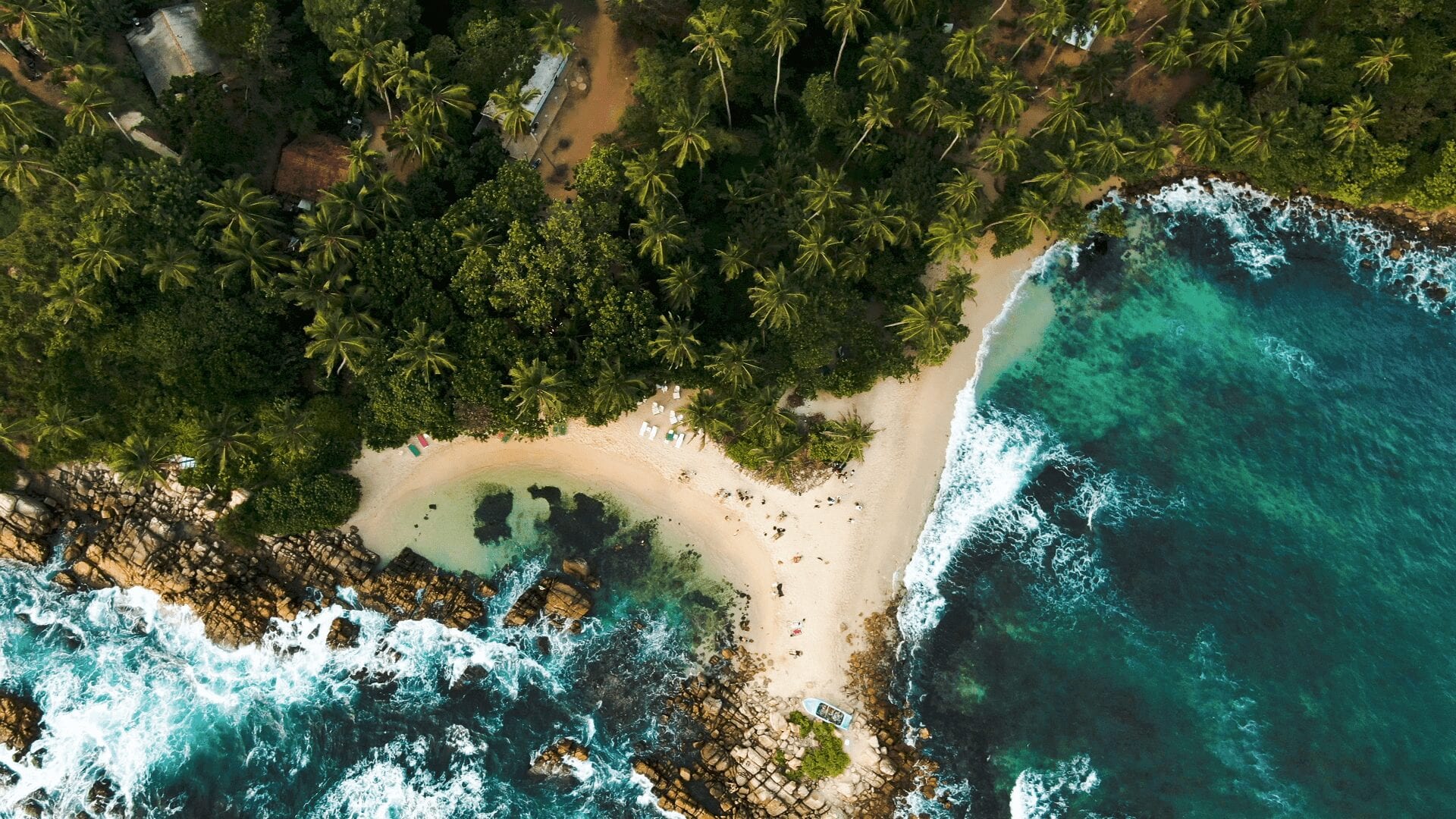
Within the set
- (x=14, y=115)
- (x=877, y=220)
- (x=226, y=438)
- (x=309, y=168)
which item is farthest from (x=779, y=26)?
(x=14, y=115)

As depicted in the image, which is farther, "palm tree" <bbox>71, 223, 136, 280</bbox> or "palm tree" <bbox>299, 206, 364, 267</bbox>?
"palm tree" <bbox>299, 206, 364, 267</bbox>

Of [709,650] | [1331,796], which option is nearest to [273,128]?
[709,650]

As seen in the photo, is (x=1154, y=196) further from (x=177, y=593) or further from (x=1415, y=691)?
(x=177, y=593)

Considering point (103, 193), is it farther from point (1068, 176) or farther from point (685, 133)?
point (1068, 176)

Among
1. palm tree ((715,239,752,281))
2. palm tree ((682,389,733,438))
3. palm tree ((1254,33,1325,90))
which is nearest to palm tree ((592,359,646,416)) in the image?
palm tree ((682,389,733,438))

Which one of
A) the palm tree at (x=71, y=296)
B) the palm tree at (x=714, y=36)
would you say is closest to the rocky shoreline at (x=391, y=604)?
the palm tree at (x=71, y=296)

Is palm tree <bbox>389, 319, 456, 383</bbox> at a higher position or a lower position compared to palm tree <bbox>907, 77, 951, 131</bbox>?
lower

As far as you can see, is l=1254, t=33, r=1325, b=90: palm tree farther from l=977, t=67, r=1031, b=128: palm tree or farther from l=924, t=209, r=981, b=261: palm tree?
l=924, t=209, r=981, b=261: palm tree

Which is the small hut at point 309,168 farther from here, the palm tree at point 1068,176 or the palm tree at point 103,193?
the palm tree at point 1068,176
